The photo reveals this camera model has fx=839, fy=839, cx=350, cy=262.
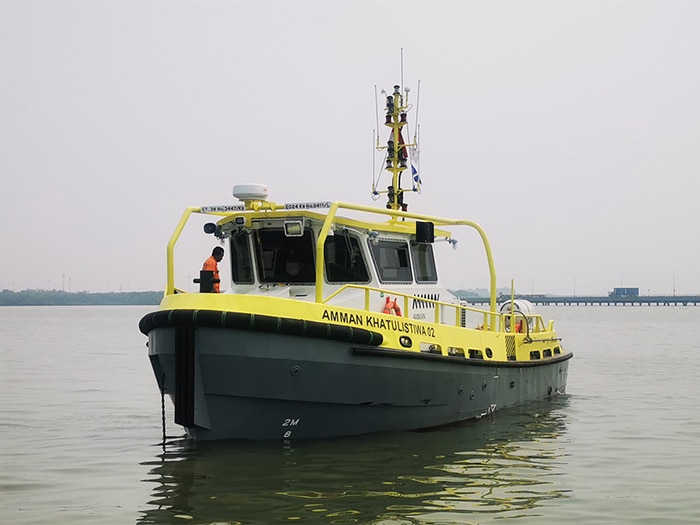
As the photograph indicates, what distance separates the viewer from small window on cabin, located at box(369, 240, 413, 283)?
1125 centimetres

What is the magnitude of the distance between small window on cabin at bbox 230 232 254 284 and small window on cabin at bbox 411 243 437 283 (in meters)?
2.38

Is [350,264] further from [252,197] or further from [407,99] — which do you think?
[407,99]

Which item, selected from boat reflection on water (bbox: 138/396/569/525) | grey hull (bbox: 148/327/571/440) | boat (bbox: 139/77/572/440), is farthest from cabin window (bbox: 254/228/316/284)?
boat reflection on water (bbox: 138/396/569/525)

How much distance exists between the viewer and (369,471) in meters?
8.82

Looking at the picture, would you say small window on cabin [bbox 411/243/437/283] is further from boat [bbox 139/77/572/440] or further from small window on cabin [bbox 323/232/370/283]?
small window on cabin [bbox 323/232/370/283]

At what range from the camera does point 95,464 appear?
948 centimetres

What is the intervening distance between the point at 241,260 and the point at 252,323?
251 centimetres

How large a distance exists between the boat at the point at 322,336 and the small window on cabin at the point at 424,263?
16 mm

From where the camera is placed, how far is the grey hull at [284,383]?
905cm

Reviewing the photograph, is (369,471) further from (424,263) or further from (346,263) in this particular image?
(424,263)

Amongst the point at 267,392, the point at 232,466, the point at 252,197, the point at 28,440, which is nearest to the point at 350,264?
the point at 252,197

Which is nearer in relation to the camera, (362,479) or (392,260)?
(362,479)

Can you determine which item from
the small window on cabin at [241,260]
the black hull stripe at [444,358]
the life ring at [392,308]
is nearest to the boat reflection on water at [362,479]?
the black hull stripe at [444,358]

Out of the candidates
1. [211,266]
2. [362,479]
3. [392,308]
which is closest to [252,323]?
[211,266]
